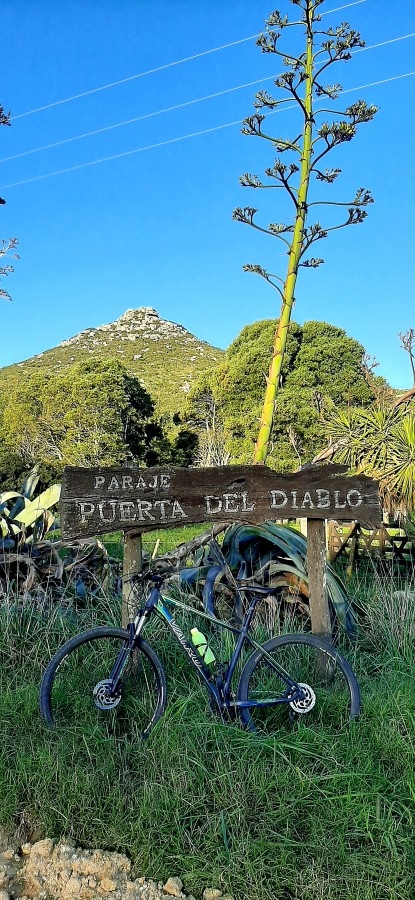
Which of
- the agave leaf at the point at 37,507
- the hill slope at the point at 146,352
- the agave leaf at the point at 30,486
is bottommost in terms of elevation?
the agave leaf at the point at 37,507

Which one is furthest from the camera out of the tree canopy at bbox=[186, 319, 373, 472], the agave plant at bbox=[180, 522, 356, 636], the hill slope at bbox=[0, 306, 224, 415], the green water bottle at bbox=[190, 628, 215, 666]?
the hill slope at bbox=[0, 306, 224, 415]

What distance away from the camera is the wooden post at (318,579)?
4.33 m

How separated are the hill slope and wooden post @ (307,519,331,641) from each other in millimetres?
34711

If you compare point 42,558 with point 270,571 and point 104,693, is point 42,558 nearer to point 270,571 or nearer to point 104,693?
point 270,571

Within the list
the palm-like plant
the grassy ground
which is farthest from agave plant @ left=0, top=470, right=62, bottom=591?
the palm-like plant

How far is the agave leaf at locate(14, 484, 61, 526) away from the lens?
6855 mm

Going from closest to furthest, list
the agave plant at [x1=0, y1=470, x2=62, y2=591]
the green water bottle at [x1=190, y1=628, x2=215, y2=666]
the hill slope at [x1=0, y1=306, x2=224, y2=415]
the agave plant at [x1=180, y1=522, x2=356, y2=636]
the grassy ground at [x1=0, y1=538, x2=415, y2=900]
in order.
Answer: the grassy ground at [x1=0, y1=538, x2=415, y2=900] < the green water bottle at [x1=190, y1=628, x2=215, y2=666] < the agave plant at [x1=180, y1=522, x2=356, y2=636] < the agave plant at [x1=0, y1=470, x2=62, y2=591] < the hill slope at [x1=0, y1=306, x2=224, y2=415]

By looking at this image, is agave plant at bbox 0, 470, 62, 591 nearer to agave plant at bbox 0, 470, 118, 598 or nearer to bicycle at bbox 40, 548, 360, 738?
agave plant at bbox 0, 470, 118, 598

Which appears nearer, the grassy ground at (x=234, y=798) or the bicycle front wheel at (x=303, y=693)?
the grassy ground at (x=234, y=798)

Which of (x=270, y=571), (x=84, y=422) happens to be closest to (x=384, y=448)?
(x=270, y=571)

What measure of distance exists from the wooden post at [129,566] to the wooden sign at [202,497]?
0.25 feet

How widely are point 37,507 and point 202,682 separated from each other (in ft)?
11.9

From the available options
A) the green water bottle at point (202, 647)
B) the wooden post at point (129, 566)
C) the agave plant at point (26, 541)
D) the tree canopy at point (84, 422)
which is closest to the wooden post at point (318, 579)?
the green water bottle at point (202, 647)

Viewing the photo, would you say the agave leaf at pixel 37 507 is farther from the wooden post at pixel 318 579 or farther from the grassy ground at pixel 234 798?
the wooden post at pixel 318 579
